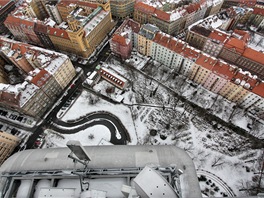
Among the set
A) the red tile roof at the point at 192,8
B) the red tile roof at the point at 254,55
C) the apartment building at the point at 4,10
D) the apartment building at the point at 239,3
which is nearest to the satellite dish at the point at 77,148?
the red tile roof at the point at 254,55

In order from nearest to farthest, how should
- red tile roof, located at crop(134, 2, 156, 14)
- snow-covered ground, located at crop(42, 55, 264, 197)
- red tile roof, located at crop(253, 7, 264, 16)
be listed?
snow-covered ground, located at crop(42, 55, 264, 197) < red tile roof, located at crop(134, 2, 156, 14) < red tile roof, located at crop(253, 7, 264, 16)

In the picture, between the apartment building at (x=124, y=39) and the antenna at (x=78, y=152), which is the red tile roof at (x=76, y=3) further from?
the antenna at (x=78, y=152)

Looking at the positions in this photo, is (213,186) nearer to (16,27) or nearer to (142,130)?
(142,130)

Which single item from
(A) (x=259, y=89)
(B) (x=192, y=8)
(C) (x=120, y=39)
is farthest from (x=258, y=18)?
(C) (x=120, y=39)

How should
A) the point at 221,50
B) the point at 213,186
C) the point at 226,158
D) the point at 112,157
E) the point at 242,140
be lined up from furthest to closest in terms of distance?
the point at 221,50, the point at 242,140, the point at 226,158, the point at 213,186, the point at 112,157

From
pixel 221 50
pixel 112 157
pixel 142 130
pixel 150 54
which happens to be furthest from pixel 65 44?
pixel 221 50

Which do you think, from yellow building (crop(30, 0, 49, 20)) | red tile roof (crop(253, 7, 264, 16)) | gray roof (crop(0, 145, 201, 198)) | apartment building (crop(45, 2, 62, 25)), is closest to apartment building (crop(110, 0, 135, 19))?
apartment building (crop(45, 2, 62, 25))

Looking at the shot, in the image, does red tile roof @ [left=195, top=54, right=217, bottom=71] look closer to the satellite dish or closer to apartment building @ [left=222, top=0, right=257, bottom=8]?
apartment building @ [left=222, top=0, right=257, bottom=8]
